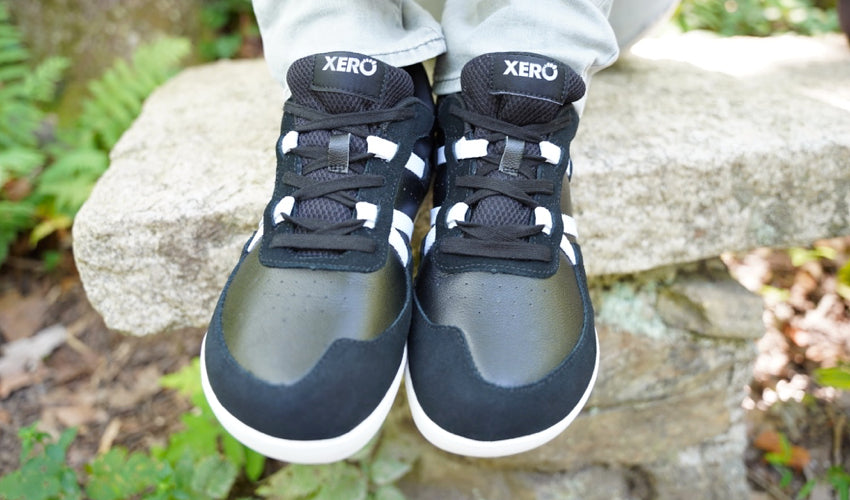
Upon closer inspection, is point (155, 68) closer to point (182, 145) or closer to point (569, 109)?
point (182, 145)

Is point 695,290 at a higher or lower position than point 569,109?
lower

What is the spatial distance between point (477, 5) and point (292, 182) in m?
0.48

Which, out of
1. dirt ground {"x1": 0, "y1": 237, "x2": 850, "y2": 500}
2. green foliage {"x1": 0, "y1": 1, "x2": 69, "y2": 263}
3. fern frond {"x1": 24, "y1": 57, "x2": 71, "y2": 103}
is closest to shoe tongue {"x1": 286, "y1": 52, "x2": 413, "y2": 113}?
dirt ground {"x1": 0, "y1": 237, "x2": 850, "y2": 500}

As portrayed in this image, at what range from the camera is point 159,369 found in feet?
6.67

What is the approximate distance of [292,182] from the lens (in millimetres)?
1020

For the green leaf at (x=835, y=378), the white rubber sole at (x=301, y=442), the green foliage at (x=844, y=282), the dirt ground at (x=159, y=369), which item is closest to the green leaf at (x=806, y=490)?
the dirt ground at (x=159, y=369)

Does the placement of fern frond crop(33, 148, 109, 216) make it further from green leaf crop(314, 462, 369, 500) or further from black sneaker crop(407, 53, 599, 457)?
black sneaker crop(407, 53, 599, 457)

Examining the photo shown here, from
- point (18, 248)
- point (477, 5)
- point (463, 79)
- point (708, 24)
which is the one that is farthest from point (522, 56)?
point (708, 24)

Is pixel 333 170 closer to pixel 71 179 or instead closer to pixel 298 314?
pixel 298 314

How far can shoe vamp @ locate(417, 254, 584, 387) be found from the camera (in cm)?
92

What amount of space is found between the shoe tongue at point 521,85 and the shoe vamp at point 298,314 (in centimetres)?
31

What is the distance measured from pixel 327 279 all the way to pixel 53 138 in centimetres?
219

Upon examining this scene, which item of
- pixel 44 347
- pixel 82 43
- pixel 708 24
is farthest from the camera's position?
pixel 708 24

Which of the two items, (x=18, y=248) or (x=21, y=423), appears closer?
(x=21, y=423)
